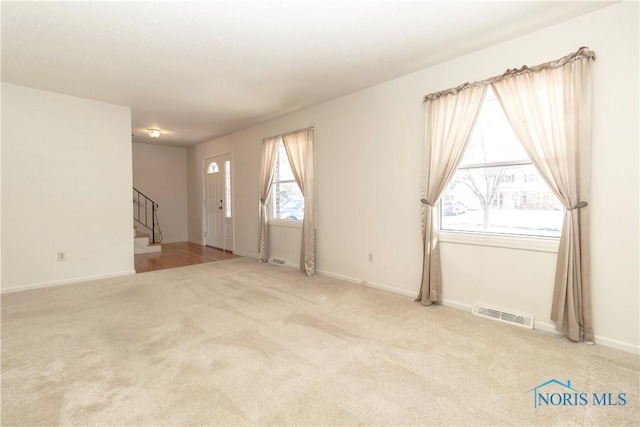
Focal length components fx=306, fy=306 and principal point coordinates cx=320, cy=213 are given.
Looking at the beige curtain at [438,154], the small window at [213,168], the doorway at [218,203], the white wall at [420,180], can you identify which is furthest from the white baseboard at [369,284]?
the small window at [213,168]

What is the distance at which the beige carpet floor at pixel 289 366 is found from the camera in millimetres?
1706

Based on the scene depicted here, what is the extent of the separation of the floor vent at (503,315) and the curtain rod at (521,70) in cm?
223

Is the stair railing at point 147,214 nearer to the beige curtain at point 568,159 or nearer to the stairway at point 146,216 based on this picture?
the stairway at point 146,216

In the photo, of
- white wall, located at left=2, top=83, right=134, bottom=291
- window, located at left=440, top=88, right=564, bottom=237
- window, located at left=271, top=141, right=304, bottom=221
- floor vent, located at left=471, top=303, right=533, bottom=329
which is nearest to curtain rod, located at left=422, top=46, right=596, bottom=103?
window, located at left=440, top=88, right=564, bottom=237

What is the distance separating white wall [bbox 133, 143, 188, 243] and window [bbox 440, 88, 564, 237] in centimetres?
734

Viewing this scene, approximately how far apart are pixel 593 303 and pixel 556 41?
2.25 metres

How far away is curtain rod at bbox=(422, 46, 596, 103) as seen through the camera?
97.7 inches

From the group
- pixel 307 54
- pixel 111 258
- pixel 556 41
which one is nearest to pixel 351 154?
pixel 307 54

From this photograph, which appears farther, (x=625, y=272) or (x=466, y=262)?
(x=466, y=262)

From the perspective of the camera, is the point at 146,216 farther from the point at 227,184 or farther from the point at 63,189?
the point at 63,189

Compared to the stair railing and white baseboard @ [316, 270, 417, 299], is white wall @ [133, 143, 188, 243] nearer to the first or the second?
the stair railing

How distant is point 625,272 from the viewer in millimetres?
2402


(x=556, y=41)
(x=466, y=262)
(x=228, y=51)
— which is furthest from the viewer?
(x=466, y=262)

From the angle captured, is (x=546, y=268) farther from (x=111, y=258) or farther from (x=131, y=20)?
(x=111, y=258)
